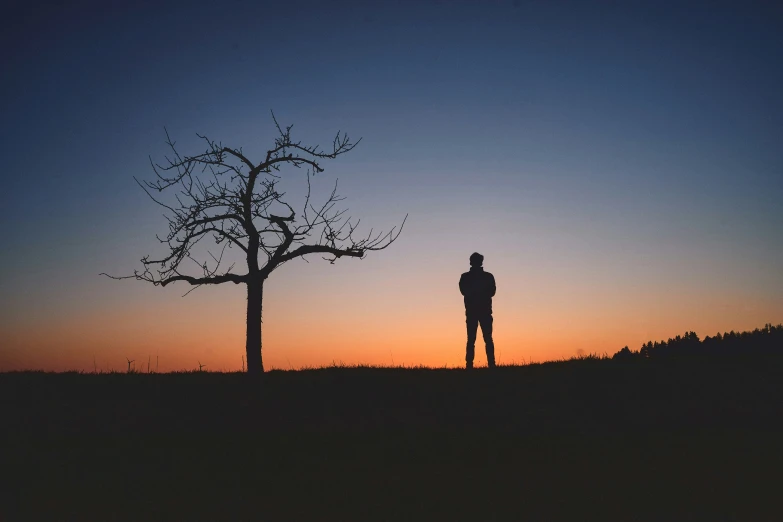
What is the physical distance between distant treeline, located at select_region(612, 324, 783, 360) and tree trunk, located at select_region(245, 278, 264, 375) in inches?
431

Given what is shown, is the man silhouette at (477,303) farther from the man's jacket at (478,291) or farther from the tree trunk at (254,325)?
the tree trunk at (254,325)

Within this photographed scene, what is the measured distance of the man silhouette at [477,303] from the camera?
17.3 metres

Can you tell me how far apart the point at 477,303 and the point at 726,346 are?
546 inches

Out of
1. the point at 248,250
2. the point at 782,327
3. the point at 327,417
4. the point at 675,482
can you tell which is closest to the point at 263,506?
the point at 327,417

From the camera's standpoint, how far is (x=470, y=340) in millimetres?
17516

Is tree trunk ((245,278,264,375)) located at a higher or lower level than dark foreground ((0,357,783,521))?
higher

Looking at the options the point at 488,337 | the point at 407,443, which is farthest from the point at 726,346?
the point at 407,443

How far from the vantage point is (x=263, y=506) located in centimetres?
804

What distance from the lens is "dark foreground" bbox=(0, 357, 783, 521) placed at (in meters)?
8.18

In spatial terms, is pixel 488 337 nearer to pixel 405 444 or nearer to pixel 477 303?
pixel 477 303

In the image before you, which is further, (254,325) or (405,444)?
(254,325)

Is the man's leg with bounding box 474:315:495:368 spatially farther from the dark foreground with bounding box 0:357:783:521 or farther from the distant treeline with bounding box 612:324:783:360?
the distant treeline with bounding box 612:324:783:360

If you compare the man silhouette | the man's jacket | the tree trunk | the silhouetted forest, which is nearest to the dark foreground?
the silhouetted forest

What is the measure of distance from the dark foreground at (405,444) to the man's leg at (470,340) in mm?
986
